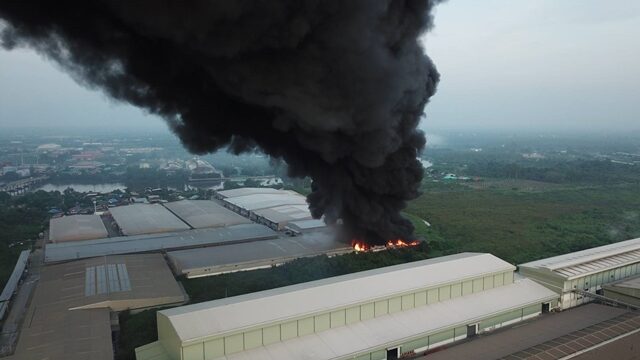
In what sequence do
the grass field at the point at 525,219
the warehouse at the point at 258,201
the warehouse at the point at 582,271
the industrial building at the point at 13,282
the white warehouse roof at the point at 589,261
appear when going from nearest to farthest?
1. the warehouse at the point at 582,271
2. the white warehouse roof at the point at 589,261
3. the industrial building at the point at 13,282
4. the grass field at the point at 525,219
5. the warehouse at the point at 258,201

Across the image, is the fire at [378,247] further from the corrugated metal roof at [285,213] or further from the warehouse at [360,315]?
the corrugated metal roof at [285,213]

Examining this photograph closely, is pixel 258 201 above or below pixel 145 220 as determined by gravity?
above

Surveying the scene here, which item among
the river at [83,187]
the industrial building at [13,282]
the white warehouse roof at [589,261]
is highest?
the white warehouse roof at [589,261]

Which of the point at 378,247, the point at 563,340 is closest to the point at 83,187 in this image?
the point at 378,247

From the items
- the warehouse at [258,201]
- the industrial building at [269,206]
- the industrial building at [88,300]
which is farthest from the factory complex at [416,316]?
the warehouse at [258,201]

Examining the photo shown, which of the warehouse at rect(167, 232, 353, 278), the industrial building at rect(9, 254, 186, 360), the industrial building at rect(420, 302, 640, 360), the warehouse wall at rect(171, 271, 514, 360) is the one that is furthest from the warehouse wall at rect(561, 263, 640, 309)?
the industrial building at rect(9, 254, 186, 360)

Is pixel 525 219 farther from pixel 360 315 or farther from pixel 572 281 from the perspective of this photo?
pixel 360 315
